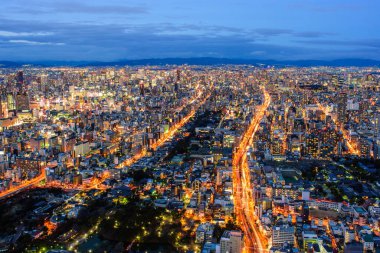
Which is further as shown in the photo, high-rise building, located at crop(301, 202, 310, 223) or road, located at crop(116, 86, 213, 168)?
road, located at crop(116, 86, 213, 168)

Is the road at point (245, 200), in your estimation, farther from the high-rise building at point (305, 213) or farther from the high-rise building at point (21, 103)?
the high-rise building at point (21, 103)

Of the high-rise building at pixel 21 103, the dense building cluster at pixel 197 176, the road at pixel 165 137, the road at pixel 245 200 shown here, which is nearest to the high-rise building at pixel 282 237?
the dense building cluster at pixel 197 176

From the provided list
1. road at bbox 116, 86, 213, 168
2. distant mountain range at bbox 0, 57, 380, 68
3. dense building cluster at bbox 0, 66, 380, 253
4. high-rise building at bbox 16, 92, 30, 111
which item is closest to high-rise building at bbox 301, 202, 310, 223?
dense building cluster at bbox 0, 66, 380, 253

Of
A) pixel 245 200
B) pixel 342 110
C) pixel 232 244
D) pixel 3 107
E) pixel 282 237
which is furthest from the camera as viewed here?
pixel 3 107

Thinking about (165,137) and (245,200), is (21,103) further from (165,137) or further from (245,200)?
(245,200)

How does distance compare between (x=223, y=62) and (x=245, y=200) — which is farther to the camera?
(x=223, y=62)

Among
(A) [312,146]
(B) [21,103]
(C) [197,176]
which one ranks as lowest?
(C) [197,176]

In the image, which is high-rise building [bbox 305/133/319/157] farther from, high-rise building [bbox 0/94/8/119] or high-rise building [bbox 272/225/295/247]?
high-rise building [bbox 0/94/8/119]

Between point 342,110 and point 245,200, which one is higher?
point 342,110

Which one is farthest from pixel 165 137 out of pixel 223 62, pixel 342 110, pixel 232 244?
pixel 223 62

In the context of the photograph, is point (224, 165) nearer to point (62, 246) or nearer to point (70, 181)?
point (70, 181)
